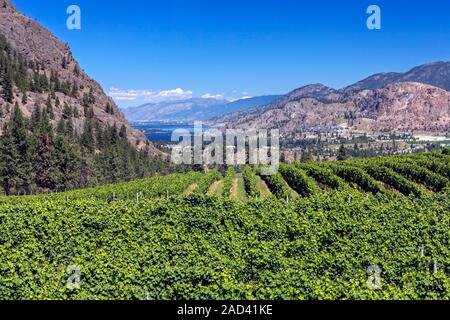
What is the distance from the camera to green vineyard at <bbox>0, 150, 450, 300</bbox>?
15.2 m

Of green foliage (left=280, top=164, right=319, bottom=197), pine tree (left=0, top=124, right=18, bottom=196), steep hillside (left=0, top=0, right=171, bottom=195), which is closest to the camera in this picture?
green foliage (left=280, top=164, right=319, bottom=197)

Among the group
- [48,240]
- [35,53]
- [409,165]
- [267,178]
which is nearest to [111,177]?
[267,178]

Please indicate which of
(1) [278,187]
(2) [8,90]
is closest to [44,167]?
(1) [278,187]

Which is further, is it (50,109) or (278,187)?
(50,109)

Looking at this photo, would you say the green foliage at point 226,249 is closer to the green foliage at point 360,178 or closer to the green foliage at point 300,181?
the green foliage at point 360,178

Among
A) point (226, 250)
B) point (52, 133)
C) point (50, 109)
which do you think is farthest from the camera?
point (50, 109)

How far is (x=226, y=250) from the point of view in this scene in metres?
20.4

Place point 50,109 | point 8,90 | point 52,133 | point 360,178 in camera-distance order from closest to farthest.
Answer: point 360,178 < point 52,133 < point 8,90 < point 50,109

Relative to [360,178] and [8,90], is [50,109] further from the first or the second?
[360,178]

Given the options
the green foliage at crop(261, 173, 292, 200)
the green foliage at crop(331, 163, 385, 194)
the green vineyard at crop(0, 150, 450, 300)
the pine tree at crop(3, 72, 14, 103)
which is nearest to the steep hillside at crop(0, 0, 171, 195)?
the pine tree at crop(3, 72, 14, 103)

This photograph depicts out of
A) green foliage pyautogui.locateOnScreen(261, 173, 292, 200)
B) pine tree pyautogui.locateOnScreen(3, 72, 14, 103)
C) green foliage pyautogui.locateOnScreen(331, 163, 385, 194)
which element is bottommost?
green foliage pyautogui.locateOnScreen(261, 173, 292, 200)

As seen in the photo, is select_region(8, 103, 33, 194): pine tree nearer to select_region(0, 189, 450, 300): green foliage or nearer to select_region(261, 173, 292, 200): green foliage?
select_region(261, 173, 292, 200): green foliage

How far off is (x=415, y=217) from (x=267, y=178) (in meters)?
37.9

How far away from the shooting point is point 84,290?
15.5m
